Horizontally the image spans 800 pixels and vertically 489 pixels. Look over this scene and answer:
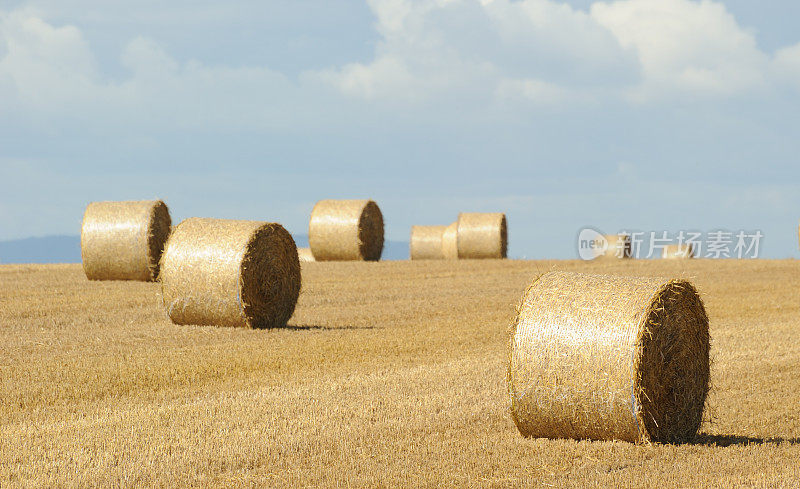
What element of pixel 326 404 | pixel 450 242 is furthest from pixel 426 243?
pixel 326 404

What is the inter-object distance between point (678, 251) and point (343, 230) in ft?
54.7

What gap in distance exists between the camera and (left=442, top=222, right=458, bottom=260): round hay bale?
37.2 meters

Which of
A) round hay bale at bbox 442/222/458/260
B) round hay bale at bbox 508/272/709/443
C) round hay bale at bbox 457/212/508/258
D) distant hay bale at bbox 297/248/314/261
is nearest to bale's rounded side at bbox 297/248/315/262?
distant hay bale at bbox 297/248/314/261

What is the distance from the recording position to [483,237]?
32.9 meters

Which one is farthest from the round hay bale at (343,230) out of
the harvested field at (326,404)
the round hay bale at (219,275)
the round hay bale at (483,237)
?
the round hay bale at (219,275)

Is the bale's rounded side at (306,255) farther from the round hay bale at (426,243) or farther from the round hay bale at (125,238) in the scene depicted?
the round hay bale at (125,238)

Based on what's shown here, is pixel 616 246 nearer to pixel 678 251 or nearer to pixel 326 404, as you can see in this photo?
pixel 678 251

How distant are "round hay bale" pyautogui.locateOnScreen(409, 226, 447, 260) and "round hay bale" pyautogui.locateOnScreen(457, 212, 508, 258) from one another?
583 cm

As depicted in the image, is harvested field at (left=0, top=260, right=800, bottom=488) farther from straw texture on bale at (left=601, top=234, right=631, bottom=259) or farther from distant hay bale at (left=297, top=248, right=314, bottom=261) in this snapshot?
straw texture on bale at (left=601, top=234, right=631, bottom=259)

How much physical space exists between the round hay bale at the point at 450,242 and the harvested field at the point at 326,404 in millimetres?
17763

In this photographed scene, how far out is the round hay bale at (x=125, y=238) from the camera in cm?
2220

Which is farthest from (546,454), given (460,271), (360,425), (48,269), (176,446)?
(48,269)

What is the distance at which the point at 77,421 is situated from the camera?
31.6 feet

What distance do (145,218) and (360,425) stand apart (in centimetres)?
1423
